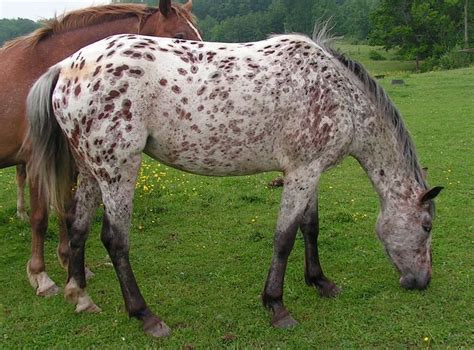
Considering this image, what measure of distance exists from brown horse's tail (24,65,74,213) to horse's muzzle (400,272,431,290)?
3.34 metres

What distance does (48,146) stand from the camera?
173 inches

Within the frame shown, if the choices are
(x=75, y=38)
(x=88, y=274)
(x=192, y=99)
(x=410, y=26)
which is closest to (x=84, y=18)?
(x=75, y=38)

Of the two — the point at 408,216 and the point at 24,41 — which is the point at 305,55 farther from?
the point at 24,41

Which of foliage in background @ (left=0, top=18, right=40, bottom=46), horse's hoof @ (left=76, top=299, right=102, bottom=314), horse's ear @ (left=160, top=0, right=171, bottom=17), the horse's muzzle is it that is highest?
horse's ear @ (left=160, top=0, right=171, bottom=17)

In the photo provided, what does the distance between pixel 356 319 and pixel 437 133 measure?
964 cm

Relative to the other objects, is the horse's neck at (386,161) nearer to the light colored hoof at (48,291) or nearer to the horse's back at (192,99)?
the horse's back at (192,99)

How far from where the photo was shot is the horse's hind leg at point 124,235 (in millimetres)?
4133

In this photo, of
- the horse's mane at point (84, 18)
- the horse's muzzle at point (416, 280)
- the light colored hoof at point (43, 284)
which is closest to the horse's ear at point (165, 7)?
the horse's mane at point (84, 18)

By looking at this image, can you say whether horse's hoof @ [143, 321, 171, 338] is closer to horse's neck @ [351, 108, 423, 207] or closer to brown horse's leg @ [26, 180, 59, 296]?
brown horse's leg @ [26, 180, 59, 296]

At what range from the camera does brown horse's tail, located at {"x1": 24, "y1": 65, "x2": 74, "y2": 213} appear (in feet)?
13.8

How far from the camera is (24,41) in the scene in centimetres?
511

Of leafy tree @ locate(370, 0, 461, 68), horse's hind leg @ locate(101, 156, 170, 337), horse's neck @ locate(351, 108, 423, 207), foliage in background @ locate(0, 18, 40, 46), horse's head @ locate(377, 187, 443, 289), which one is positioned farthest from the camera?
leafy tree @ locate(370, 0, 461, 68)

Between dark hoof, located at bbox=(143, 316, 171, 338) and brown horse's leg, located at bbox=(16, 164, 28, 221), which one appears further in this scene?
brown horse's leg, located at bbox=(16, 164, 28, 221)

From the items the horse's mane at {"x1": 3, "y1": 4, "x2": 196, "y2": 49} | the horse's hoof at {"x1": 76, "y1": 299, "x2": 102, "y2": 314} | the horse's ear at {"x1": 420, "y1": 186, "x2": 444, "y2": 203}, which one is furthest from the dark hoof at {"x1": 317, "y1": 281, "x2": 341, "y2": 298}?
the horse's mane at {"x1": 3, "y1": 4, "x2": 196, "y2": 49}
